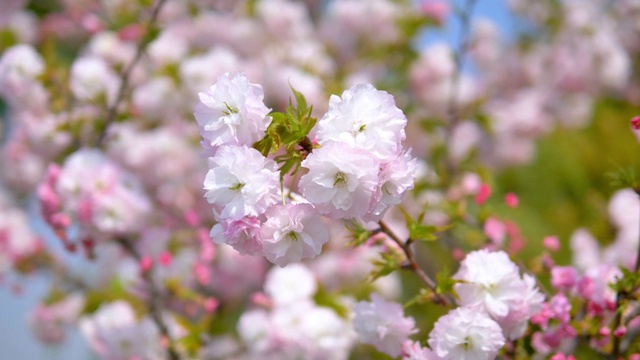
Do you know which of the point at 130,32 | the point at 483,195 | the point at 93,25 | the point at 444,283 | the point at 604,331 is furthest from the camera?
the point at 93,25

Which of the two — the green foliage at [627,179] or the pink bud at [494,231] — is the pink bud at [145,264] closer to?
the pink bud at [494,231]

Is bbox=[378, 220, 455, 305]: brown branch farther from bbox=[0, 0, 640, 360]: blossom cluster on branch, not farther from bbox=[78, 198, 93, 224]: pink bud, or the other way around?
bbox=[78, 198, 93, 224]: pink bud

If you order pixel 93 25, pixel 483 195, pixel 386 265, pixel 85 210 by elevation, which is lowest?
pixel 386 265

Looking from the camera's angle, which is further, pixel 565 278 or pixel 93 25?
pixel 93 25

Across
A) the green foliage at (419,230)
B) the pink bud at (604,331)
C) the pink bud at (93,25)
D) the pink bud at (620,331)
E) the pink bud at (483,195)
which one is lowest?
the pink bud at (620,331)

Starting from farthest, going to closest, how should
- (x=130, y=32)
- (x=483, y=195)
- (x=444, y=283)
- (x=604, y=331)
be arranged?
(x=130, y=32) → (x=483, y=195) → (x=604, y=331) → (x=444, y=283)

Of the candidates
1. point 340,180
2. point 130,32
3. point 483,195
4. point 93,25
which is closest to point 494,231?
point 483,195

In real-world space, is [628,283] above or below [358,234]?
below

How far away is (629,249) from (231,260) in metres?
1.54

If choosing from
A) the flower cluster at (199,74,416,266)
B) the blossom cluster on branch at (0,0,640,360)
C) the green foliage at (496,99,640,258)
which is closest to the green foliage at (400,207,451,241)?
the blossom cluster on branch at (0,0,640,360)

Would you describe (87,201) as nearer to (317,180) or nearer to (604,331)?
(317,180)

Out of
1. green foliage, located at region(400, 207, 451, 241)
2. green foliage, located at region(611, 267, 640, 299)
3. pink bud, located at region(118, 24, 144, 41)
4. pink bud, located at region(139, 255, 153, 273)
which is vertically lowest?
green foliage, located at region(611, 267, 640, 299)

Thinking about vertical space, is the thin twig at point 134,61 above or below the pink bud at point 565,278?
above

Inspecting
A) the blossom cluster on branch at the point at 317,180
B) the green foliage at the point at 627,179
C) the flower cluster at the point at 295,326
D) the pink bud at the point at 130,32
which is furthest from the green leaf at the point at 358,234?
the pink bud at the point at 130,32
